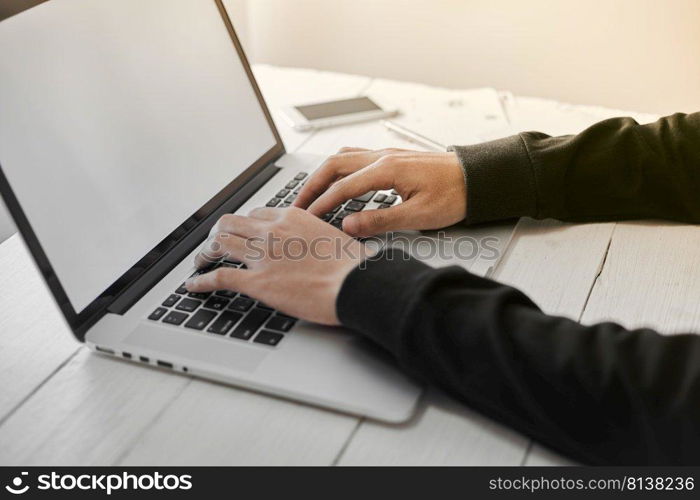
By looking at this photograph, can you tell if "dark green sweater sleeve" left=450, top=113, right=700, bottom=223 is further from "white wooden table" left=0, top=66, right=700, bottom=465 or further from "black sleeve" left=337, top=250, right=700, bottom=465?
"black sleeve" left=337, top=250, right=700, bottom=465

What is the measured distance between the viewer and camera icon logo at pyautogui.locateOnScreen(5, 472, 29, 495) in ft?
2.00

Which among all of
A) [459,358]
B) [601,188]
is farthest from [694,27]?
[459,358]

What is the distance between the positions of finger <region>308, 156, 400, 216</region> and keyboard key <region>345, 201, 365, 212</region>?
0.14 feet

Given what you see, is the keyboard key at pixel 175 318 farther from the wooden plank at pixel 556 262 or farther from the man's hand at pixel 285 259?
the wooden plank at pixel 556 262

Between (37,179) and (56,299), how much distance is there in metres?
0.11

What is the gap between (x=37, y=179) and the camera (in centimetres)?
73

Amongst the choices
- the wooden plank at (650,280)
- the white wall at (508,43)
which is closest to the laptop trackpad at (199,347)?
the wooden plank at (650,280)

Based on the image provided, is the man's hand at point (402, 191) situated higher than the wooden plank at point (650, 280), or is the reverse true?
the man's hand at point (402, 191)

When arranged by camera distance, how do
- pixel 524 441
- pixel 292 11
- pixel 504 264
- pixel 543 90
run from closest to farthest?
pixel 524 441 → pixel 504 264 → pixel 543 90 → pixel 292 11

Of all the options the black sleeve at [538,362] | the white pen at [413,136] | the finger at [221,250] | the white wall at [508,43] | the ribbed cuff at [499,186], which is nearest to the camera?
the black sleeve at [538,362]

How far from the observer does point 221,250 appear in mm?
813

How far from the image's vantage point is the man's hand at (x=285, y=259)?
28.3 inches

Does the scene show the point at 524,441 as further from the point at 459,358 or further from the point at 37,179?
the point at 37,179

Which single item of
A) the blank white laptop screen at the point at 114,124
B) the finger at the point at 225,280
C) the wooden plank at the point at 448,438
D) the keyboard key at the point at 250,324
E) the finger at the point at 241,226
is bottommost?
the wooden plank at the point at 448,438
